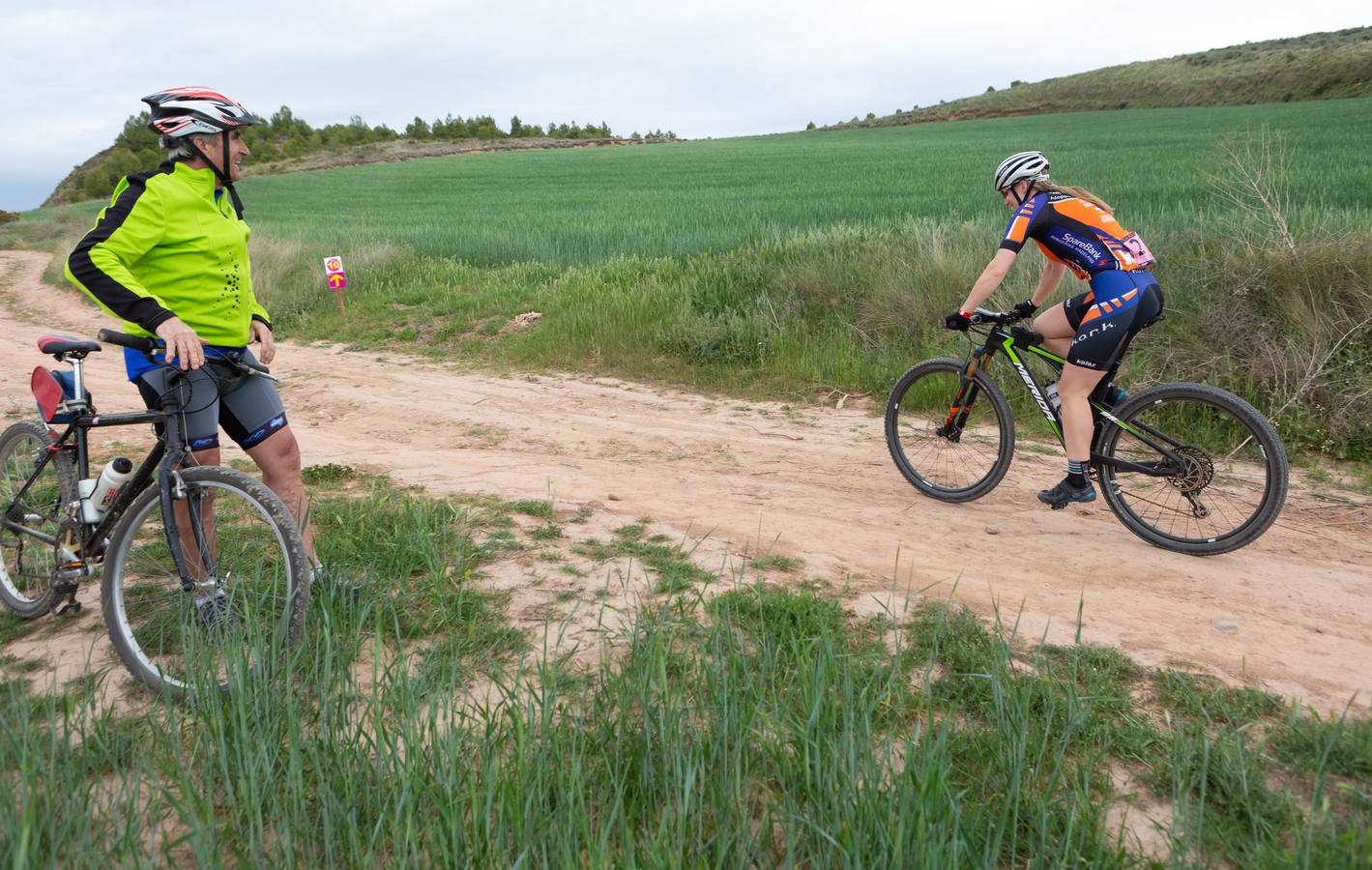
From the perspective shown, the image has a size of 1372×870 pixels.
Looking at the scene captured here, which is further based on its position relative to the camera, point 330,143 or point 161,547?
point 330,143

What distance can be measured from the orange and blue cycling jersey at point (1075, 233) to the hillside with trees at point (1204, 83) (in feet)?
189

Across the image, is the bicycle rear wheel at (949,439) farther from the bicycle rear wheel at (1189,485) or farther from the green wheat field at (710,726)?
the green wheat field at (710,726)

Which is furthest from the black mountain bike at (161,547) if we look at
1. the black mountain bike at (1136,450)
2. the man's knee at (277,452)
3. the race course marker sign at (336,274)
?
the race course marker sign at (336,274)

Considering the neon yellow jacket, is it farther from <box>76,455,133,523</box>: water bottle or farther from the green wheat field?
the green wheat field

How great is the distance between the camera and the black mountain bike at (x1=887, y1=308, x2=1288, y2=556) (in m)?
4.78

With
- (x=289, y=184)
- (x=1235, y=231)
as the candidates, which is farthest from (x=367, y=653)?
(x=289, y=184)

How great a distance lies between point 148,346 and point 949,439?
4694 mm

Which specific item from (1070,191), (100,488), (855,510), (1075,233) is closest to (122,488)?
(100,488)

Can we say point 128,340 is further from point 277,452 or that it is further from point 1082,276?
point 1082,276

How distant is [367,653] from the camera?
12.0 ft

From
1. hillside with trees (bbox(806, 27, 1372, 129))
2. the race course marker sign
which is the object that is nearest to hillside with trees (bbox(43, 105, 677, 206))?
hillside with trees (bbox(806, 27, 1372, 129))

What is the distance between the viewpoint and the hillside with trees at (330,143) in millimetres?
63438

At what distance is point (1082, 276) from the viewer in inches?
200

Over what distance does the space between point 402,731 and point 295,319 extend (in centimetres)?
1226
